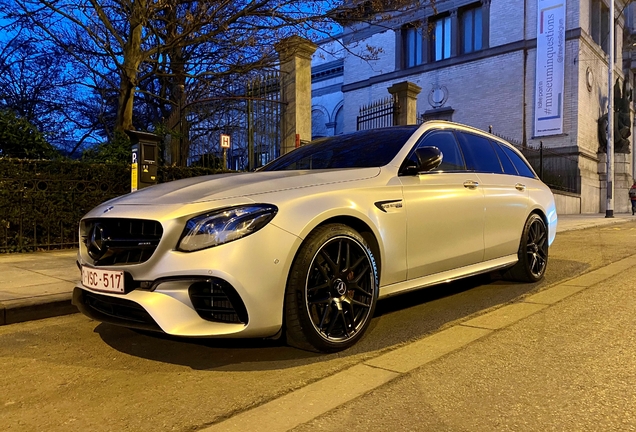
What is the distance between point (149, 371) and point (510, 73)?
26.0 m

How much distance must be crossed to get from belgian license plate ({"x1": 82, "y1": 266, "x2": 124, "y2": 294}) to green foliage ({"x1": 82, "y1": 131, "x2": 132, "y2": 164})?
6240 mm

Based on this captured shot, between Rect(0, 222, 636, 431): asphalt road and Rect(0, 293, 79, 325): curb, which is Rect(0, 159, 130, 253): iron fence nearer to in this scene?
Rect(0, 293, 79, 325): curb

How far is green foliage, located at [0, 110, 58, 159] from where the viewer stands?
8.26 meters

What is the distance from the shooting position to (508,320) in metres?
4.22

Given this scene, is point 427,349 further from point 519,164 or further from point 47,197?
point 47,197

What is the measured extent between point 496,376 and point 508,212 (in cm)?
258

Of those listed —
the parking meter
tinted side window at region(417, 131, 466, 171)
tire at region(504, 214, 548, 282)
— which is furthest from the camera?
the parking meter

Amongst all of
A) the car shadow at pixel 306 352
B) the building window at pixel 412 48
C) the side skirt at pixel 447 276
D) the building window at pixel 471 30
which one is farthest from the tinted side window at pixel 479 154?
the building window at pixel 412 48

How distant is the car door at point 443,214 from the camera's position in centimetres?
398

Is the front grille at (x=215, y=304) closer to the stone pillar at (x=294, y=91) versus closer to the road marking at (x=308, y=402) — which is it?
the road marking at (x=308, y=402)

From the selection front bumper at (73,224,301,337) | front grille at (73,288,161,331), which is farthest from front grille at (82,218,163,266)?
front grille at (73,288,161,331)

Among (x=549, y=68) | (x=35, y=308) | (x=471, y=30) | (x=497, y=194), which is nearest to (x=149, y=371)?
(x=35, y=308)

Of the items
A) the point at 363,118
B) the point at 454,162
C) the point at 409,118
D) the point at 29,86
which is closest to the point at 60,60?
the point at 29,86

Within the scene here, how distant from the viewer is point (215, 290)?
2.90 m
